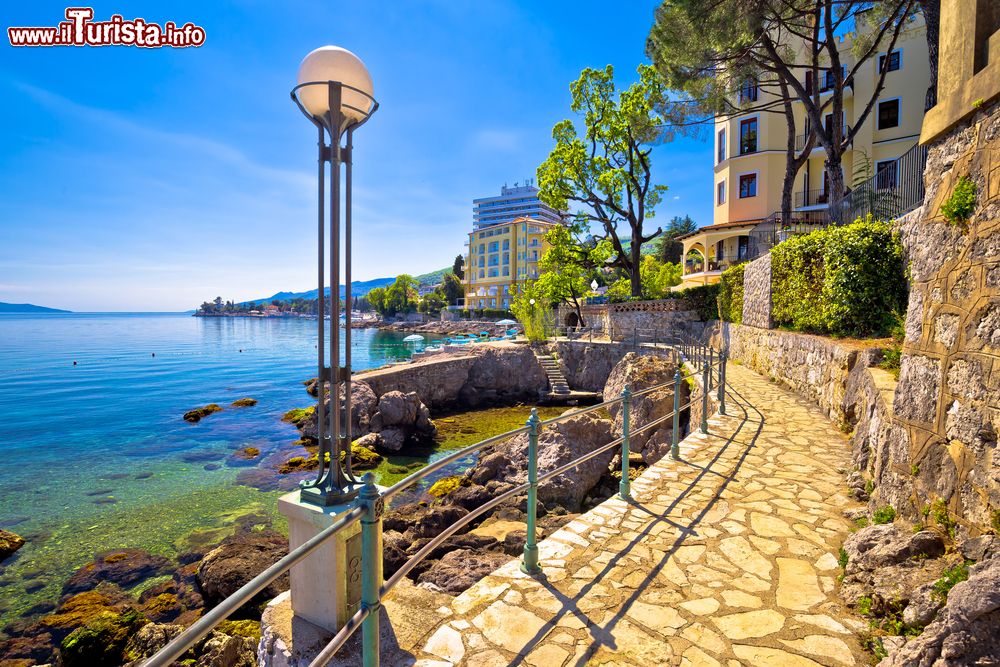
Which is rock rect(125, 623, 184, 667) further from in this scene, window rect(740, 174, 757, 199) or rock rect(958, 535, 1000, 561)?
window rect(740, 174, 757, 199)

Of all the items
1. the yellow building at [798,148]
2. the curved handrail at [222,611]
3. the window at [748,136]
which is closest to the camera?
the curved handrail at [222,611]

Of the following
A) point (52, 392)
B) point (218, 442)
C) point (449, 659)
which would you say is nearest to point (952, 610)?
point (449, 659)

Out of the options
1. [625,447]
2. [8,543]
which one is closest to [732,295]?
[625,447]

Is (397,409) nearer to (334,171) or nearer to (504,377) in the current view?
(504,377)

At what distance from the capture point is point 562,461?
1078 centimetres

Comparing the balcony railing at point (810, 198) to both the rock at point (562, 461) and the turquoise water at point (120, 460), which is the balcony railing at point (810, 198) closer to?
the rock at point (562, 461)

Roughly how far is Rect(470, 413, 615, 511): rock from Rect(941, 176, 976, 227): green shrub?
7.77 m

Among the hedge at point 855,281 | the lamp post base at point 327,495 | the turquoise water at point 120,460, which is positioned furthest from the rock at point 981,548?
the turquoise water at point 120,460

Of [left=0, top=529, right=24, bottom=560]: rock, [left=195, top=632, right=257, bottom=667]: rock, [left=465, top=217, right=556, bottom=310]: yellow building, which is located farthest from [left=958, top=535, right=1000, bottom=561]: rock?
[left=465, top=217, right=556, bottom=310]: yellow building

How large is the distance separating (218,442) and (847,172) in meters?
32.6

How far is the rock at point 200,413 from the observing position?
22.8 meters

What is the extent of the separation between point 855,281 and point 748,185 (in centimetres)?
2028

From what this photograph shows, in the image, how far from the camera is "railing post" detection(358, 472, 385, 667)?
2.08 m

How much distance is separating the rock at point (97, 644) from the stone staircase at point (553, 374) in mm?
18353
